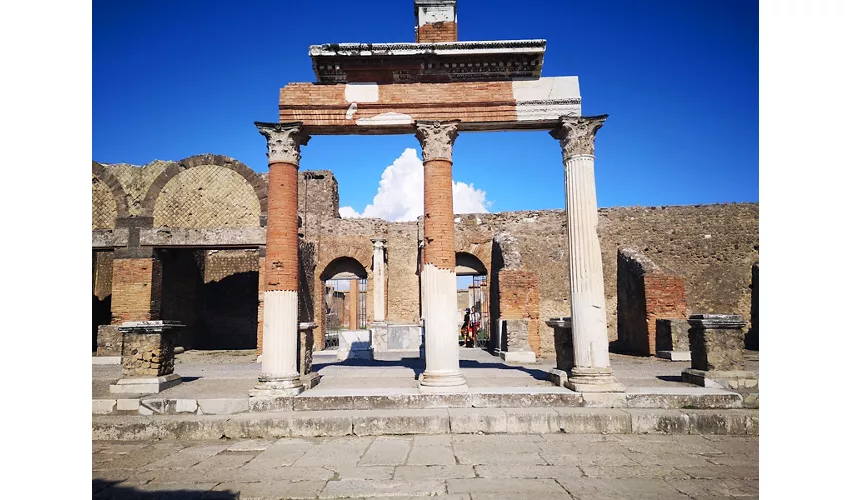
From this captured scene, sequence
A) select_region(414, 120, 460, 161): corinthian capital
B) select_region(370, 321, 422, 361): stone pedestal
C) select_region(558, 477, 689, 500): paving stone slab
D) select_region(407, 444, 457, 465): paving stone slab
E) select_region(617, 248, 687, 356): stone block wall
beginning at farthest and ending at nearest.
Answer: select_region(370, 321, 422, 361): stone pedestal, select_region(617, 248, 687, 356): stone block wall, select_region(414, 120, 460, 161): corinthian capital, select_region(407, 444, 457, 465): paving stone slab, select_region(558, 477, 689, 500): paving stone slab

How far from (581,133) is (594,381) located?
371 cm

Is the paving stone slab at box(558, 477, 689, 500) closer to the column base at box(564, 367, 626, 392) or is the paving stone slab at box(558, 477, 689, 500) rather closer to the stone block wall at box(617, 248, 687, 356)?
the column base at box(564, 367, 626, 392)

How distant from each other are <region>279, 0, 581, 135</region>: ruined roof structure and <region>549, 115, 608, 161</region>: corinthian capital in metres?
0.24

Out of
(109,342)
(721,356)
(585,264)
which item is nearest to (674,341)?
(721,356)

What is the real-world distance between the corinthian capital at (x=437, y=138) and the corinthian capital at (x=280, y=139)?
1987 millimetres

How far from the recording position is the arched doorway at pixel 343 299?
20078 millimetres

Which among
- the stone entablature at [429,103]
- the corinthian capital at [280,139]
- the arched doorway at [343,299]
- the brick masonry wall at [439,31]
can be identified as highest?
the brick masonry wall at [439,31]

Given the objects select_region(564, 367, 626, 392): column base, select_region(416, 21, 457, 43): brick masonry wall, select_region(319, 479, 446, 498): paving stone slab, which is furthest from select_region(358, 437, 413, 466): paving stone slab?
select_region(416, 21, 457, 43): brick masonry wall

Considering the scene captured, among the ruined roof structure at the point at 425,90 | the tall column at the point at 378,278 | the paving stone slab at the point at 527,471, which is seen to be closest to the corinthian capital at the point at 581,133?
the ruined roof structure at the point at 425,90

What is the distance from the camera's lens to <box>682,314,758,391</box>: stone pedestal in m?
7.22

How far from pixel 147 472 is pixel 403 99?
5999 millimetres

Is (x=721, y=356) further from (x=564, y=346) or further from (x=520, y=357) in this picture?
(x=520, y=357)

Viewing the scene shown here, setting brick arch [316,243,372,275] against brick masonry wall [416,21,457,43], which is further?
brick arch [316,243,372,275]

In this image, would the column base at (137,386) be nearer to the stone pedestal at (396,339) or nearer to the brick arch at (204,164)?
the stone pedestal at (396,339)
